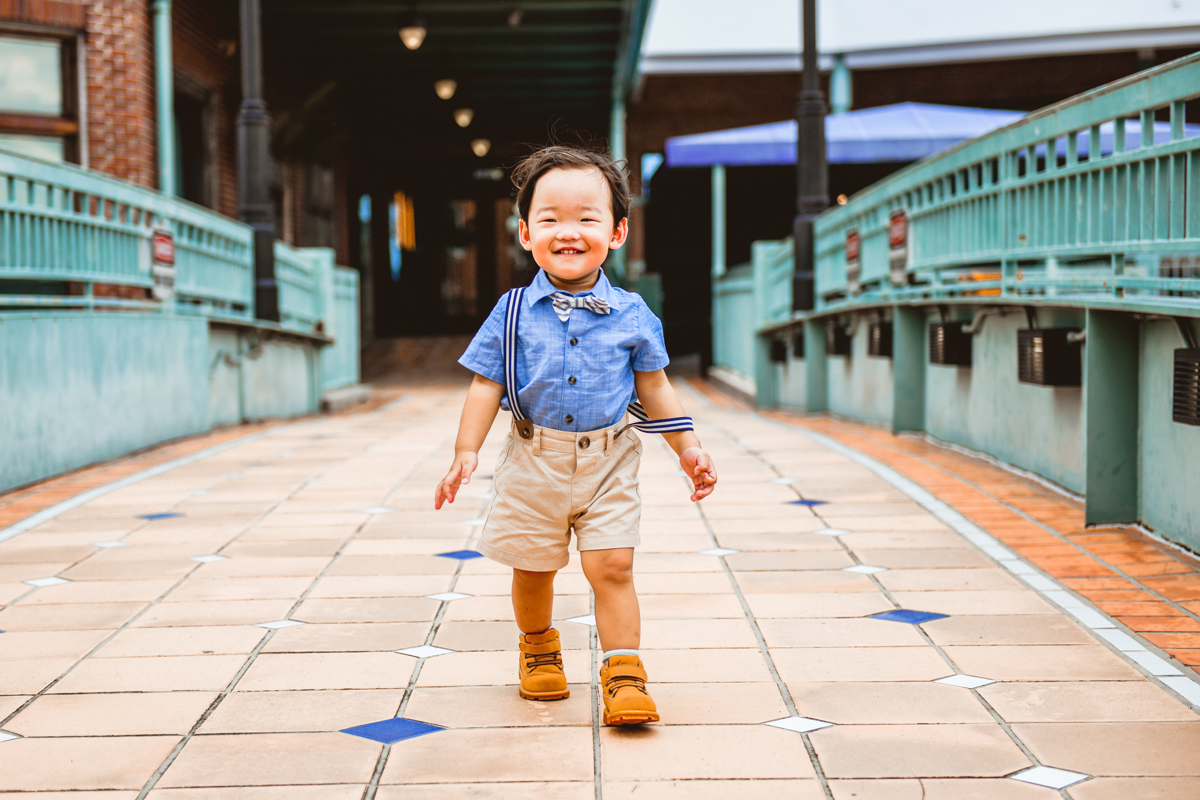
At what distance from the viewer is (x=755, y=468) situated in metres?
7.32

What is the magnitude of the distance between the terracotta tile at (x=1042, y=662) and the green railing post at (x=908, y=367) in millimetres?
5035

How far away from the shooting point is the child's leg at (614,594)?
3.06 metres

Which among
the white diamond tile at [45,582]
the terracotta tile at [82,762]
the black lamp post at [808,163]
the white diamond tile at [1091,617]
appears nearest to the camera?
the terracotta tile at [82,762]

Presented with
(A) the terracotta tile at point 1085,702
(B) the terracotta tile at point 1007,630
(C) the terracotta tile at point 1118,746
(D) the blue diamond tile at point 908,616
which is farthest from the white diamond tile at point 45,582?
(C) the terracotta tile at point 1118,746

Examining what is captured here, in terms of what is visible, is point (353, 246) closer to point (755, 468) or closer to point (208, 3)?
point (208, 3)

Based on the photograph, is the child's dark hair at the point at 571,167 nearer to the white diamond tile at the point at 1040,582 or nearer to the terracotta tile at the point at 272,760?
the terracotta tile at the point at 272,760

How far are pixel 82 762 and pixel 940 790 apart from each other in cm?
192

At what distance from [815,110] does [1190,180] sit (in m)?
6.78

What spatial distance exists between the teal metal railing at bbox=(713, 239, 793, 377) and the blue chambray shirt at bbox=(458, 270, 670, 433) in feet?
31.0

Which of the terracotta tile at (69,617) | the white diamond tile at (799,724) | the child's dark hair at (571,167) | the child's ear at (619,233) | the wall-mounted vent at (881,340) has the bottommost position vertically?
the white diamond tile at (799,724)

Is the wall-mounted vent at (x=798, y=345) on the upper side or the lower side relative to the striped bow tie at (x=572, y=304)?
lower

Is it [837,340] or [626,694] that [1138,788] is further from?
[837,340]

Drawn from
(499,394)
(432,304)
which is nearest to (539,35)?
(432,304)

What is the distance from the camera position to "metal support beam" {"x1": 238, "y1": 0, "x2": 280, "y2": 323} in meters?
11.5
